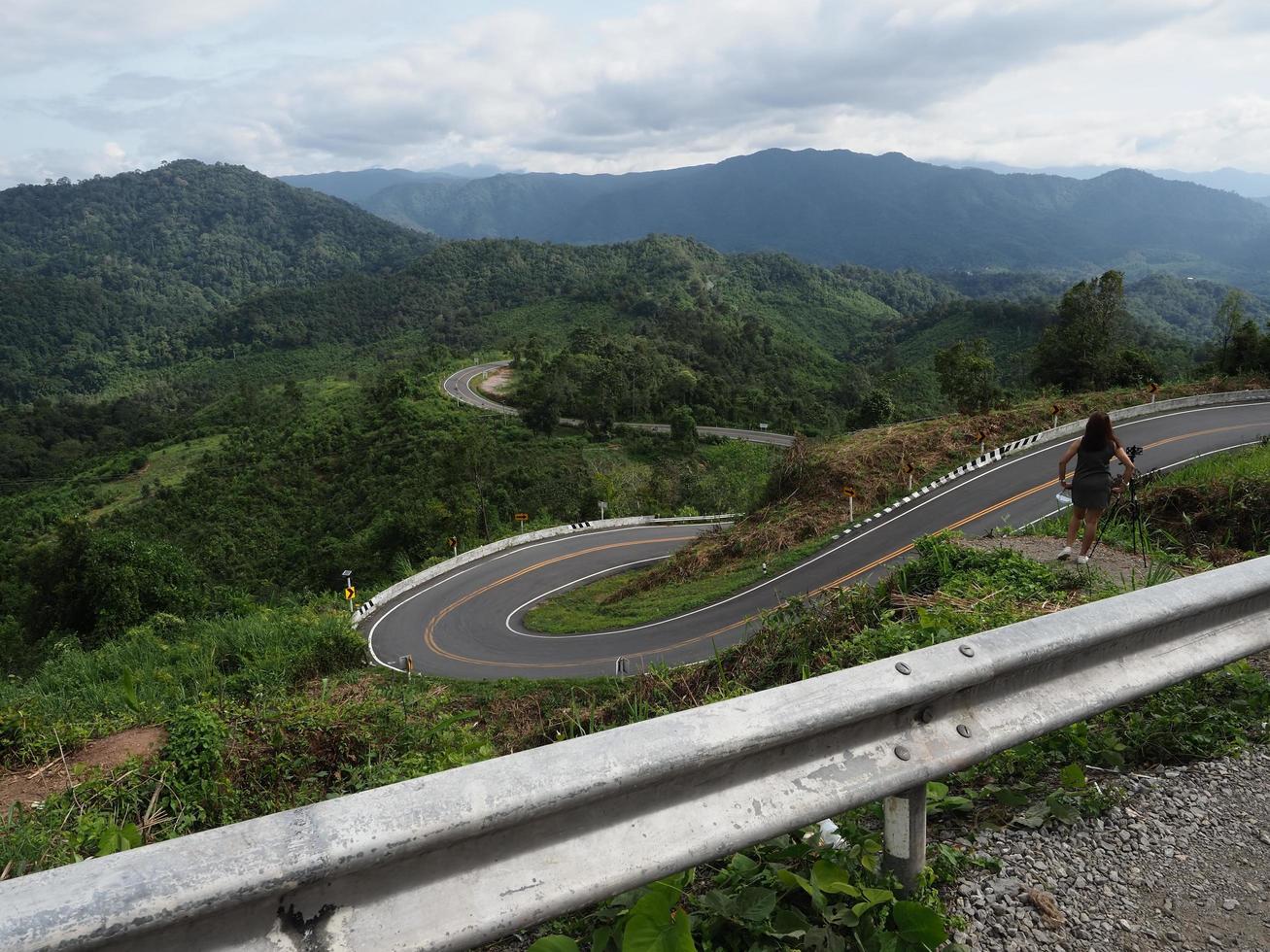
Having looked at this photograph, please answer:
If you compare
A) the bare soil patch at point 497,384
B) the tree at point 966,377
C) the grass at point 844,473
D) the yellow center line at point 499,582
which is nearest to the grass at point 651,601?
the grass at point 844,473

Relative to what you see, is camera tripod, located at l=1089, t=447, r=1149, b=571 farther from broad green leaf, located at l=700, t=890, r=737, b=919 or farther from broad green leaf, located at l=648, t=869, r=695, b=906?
broad green leaf, located at l=700, t=890, r=737, b=919

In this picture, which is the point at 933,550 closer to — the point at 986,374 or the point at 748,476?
the point at 986,374

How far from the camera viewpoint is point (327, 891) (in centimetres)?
144

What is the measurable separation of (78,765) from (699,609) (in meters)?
15.6

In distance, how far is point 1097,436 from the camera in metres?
→ 6.67

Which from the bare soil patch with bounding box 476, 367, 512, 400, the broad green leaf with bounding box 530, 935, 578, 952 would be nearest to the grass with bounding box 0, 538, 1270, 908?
the broad green leaf with bounding box 530, 935, 578, 952

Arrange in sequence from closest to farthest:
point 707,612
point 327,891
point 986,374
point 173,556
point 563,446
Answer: point 327,891
point 707,612
point 173,556
point 986,374
point 563,446

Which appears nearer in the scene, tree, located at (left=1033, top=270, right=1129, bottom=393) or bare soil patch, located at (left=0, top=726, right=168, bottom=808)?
bare soil patch, located at (left=0, top=726, right=168, bottom=808)

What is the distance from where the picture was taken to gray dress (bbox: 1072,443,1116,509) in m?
6.36

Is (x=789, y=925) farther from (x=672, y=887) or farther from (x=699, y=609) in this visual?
(x=699, y=609)

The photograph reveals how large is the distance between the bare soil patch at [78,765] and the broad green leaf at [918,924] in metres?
3.96

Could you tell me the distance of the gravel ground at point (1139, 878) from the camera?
191 cm

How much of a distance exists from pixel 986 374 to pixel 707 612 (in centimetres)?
3116

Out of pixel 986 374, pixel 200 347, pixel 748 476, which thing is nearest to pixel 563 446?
pixel 748 476
